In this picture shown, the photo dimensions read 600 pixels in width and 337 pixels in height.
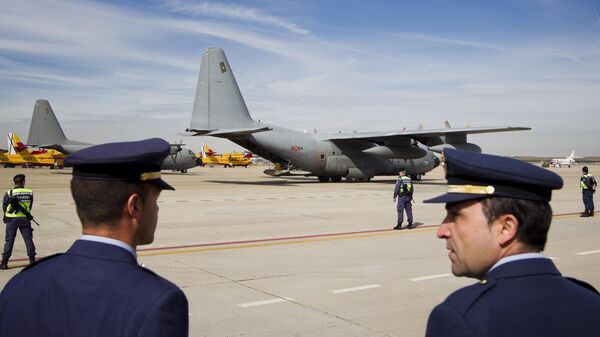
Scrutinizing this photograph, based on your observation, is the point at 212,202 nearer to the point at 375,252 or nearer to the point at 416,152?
the point at 375,252

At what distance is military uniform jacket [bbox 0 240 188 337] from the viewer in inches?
86.5

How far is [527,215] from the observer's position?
2.41 meters

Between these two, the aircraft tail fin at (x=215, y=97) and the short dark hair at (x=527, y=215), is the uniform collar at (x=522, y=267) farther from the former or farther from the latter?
the aircraft tail fin at (x=215, y=97)

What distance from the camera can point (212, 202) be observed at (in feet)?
78.8

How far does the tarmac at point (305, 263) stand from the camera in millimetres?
7227

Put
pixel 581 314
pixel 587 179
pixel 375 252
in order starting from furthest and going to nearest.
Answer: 1. pixel 587 179
2. pixel 375 252
3. pixel 581 314

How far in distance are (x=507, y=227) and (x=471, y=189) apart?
0.23 meters

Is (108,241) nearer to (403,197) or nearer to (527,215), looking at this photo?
(527,215)

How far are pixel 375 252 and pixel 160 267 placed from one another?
15.4 feet

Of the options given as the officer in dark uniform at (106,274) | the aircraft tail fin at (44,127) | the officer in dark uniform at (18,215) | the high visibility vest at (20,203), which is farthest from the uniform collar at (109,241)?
the aircraft tail fin at (44,127)

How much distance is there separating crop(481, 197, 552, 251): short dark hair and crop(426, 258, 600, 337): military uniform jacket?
119 millimetres

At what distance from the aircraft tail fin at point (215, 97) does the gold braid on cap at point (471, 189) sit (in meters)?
32.1

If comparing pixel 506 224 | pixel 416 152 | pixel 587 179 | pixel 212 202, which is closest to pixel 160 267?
pixel 506 224

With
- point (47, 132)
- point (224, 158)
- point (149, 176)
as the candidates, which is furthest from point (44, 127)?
point (149, 176)
